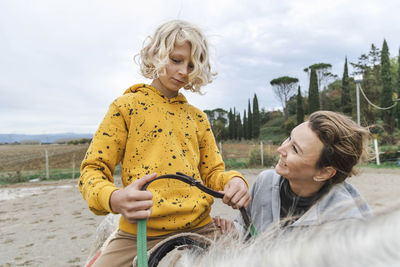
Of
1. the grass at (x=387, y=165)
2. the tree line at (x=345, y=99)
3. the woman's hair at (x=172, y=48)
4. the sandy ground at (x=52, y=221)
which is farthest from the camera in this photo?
the tree line at (x=345, y=99)

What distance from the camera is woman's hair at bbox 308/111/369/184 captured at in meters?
1.36

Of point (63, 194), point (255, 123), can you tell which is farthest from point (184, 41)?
point (255, 123)

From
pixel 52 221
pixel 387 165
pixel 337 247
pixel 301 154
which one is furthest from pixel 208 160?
pixel 387 165

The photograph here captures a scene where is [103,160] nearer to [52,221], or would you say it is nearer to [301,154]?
[301,154]

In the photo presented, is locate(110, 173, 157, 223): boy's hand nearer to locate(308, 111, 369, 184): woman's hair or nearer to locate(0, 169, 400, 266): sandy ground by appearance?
locate(0, 169, 400, 266): sandy ground

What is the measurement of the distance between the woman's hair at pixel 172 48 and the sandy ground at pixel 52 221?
998mm

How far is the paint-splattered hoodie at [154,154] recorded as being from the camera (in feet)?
3.77

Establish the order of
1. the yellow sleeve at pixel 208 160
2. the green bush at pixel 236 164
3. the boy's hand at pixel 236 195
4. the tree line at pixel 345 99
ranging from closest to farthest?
the boy's hand at pixel 236 195
the yellow sleeve at pixel 208 160
the green bush at pixel 236 164
the tree line at pixel 345 99

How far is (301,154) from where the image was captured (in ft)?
4.50

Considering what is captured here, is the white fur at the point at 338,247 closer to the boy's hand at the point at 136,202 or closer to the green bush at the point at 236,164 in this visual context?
the boy's hand at the point at 136,202

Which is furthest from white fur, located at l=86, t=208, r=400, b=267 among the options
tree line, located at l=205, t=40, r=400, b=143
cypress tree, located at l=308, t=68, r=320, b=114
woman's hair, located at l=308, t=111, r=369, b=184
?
cypress tree, located at l=308, t=68, r=320, b=114

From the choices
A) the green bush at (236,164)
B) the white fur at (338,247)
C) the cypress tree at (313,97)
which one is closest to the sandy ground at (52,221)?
the white fur at (338,247)

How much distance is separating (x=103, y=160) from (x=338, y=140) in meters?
1.07

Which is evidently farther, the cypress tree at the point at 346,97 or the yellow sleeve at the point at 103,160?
the cypress tree at the point at 346,97
